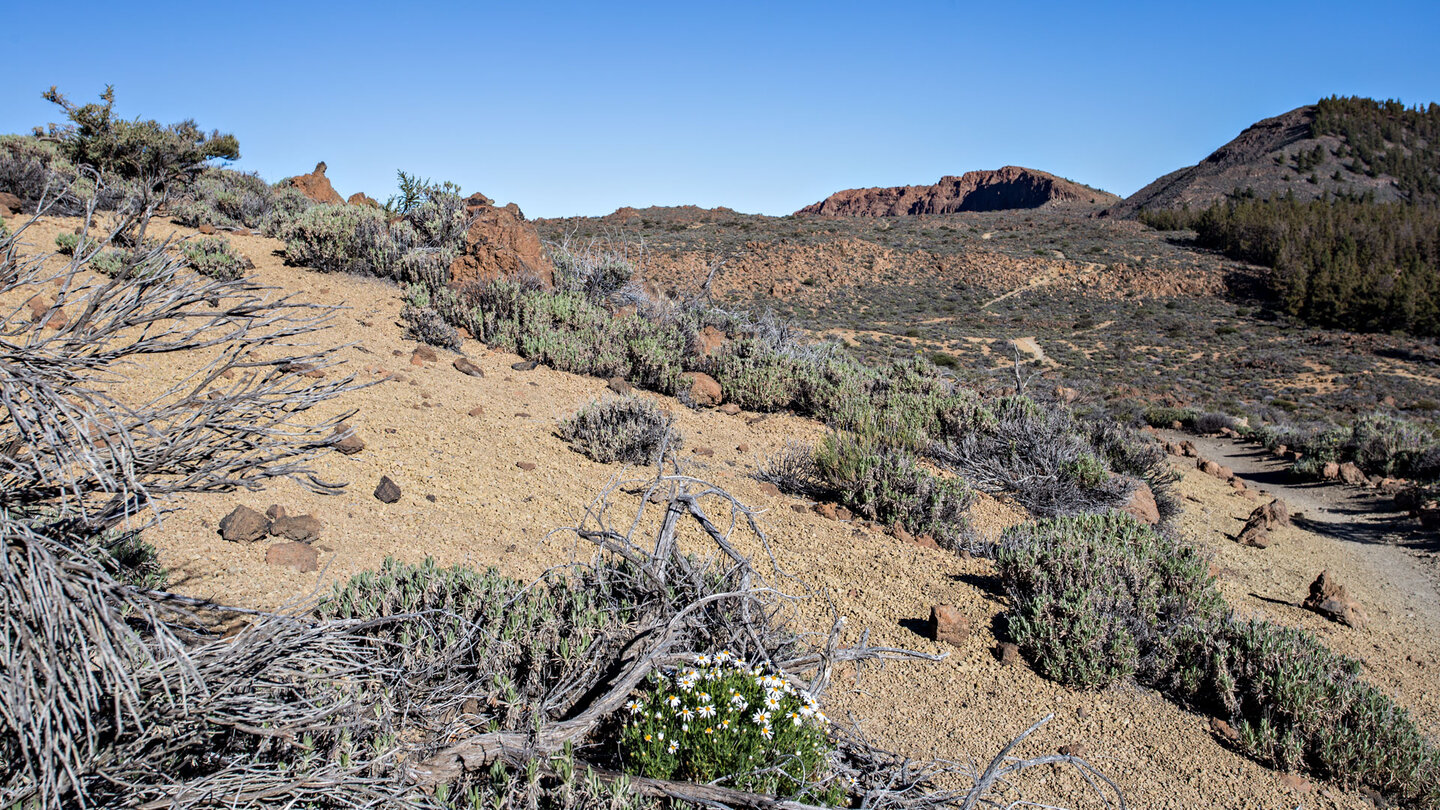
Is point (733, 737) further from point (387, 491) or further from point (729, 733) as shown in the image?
point (387, 491)

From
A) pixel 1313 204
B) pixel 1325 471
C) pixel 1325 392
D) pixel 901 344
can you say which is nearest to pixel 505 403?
pixel 1325 471

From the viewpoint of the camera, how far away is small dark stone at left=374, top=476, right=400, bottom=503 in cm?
432

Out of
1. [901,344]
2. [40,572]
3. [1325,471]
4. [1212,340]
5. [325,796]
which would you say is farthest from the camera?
[1212,340]

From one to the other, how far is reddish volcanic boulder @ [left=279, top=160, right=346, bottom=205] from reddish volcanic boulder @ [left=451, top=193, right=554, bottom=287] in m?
8.05

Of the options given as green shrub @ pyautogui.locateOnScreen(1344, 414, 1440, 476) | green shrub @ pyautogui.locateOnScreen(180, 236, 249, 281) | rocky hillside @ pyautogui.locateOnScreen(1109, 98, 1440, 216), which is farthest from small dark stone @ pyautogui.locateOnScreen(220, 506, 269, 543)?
rocky hillside @ pyautogui.locateOnScreen(1109, 98, 1440, 216)

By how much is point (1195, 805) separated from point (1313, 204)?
5083 centimetres

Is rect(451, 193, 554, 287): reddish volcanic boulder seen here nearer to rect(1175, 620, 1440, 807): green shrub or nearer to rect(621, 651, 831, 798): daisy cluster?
rect(621, 651, 831, 798): daisy cluster

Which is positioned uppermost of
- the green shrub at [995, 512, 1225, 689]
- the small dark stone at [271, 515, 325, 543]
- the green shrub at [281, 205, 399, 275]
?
the green shrub at [281, 205, 399, 275]

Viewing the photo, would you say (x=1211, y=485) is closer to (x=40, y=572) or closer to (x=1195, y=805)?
(x=1195, y=805)

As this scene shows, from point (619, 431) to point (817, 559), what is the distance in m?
1.99

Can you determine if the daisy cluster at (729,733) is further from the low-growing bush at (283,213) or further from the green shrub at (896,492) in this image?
the low-growing bush at (283,213)

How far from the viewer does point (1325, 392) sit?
18969 millimetres

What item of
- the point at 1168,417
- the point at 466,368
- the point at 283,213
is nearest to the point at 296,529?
the point at 466,368

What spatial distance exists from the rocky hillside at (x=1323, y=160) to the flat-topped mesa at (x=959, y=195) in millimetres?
24593
